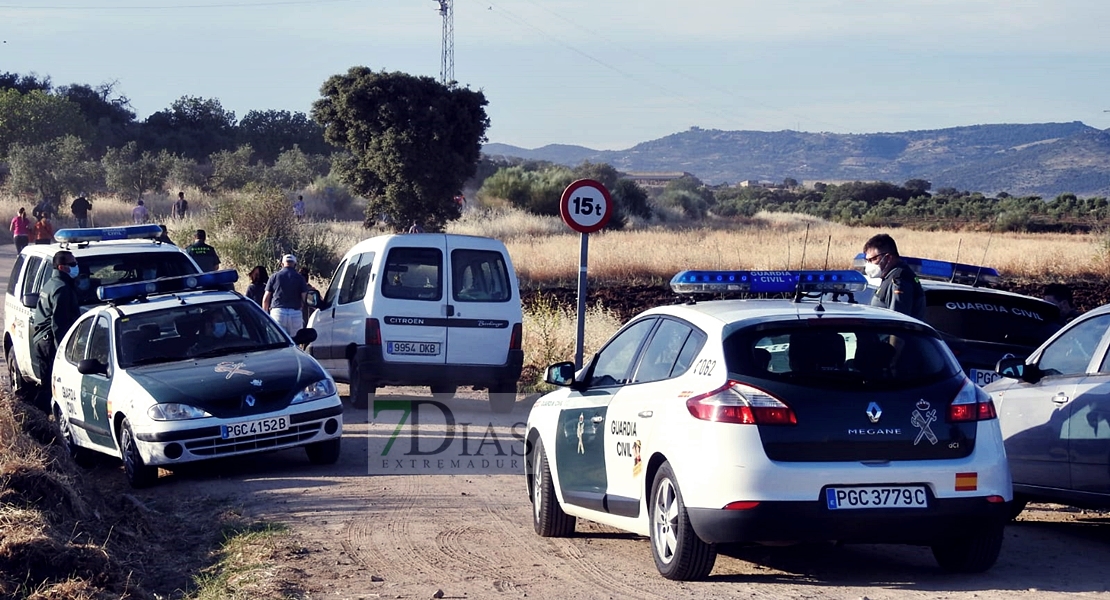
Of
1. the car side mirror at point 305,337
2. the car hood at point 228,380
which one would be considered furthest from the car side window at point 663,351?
the car side mirror at point 305,337

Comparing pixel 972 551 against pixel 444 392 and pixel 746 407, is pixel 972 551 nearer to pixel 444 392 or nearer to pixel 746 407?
pixel 746 407

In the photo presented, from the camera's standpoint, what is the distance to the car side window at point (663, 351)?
284 inches

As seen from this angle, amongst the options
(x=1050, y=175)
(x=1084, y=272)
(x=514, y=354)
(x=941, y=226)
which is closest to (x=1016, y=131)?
(x=1050, y=175)

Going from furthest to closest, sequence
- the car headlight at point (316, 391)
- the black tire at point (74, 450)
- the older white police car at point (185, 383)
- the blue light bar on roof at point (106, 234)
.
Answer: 1. the blue light bar on roof at point (106, 234)
2. the black tire at point (74, 450)
3. the car headlight at point (316, 391)
4. the older white police car at point (185, 383)

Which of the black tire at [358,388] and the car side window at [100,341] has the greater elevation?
the car side window at [100,341]

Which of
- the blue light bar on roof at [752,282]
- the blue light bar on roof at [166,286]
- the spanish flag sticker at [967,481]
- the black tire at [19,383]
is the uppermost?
the blue light bar on roof at [752,282]

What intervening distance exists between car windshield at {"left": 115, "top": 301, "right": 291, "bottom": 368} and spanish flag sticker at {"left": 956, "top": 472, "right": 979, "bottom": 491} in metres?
7.15

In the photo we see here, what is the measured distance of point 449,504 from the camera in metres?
9.43

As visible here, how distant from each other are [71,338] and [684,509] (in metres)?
8.20

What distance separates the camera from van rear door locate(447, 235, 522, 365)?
14.3 m

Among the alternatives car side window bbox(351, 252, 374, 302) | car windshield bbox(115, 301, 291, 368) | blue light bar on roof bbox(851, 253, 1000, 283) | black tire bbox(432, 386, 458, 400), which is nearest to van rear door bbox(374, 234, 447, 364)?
car side window bbox(351, 252, 374, 302)

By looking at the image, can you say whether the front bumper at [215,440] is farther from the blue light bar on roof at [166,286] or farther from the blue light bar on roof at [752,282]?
the blue light bar on roof at [752,282]

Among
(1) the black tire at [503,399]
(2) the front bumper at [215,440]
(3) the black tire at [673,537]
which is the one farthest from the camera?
(1) the black tire at [503,399]

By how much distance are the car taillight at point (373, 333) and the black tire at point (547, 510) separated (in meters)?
5.92
